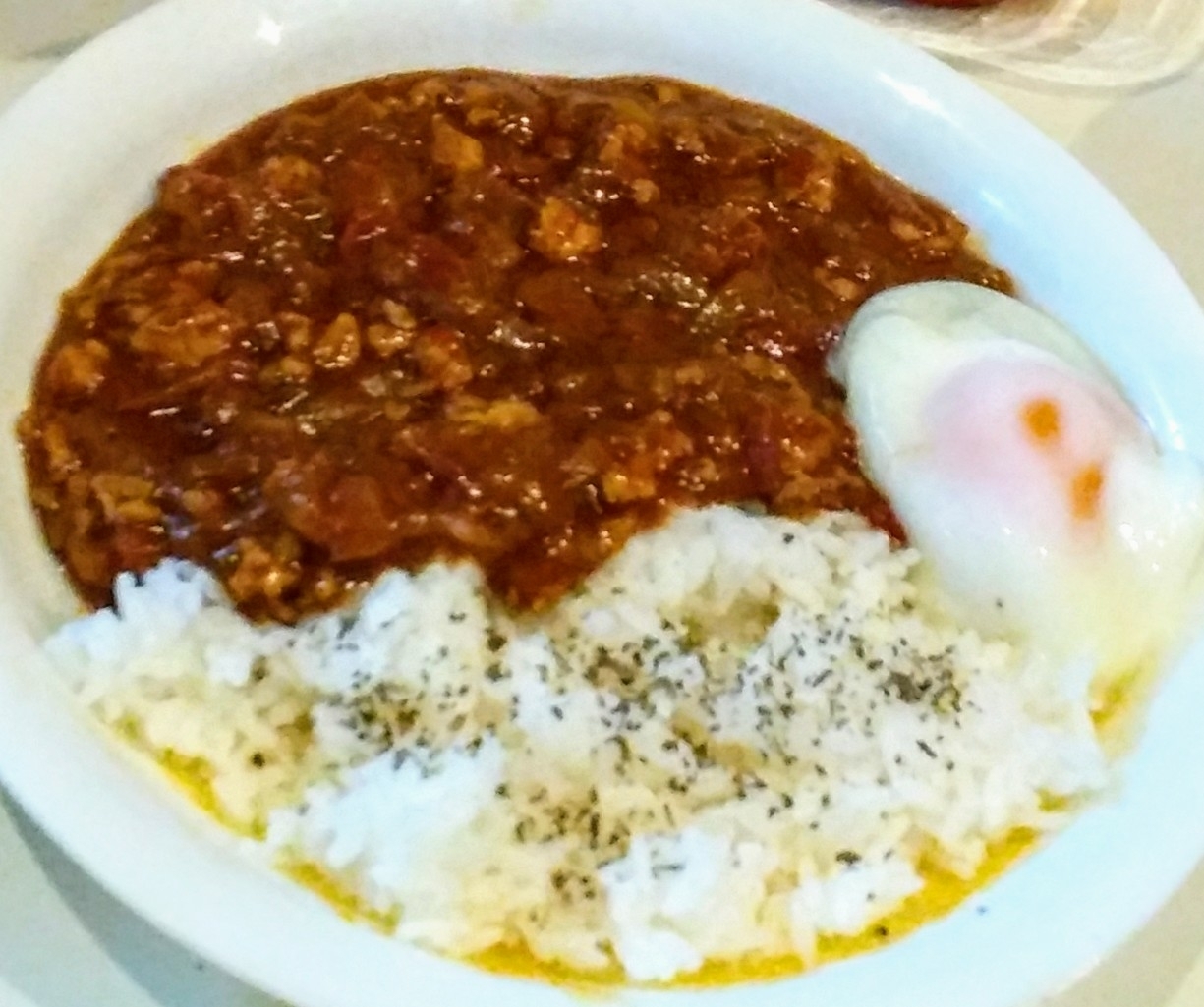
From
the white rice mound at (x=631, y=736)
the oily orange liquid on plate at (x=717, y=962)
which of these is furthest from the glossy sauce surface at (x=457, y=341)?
the oily orange liquid on plate at (x=717, y=962)

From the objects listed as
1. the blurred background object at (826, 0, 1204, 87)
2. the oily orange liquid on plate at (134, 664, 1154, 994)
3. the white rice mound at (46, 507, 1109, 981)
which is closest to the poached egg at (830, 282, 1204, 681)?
the white rice mound at (46, 507, 1109, 981)

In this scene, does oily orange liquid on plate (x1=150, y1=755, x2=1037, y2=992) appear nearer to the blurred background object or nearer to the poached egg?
the poached egg

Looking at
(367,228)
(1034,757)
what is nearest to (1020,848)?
(1034,757)

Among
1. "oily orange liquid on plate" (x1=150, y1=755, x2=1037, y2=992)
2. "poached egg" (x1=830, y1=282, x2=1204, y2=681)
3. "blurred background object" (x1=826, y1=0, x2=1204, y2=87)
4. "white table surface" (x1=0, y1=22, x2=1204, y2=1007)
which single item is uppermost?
"blurred background object" (x1=826, y1=0, x2=1204, y2=87)

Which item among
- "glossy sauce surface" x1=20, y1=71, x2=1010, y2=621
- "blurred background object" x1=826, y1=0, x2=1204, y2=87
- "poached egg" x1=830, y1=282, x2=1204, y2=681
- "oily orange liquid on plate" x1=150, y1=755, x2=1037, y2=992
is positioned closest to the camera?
"oily orange liquid on plate" x1=150, y1=755, x2=1037, y2=992

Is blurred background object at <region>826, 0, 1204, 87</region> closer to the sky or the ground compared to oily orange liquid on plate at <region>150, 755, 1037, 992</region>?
closer to the sky

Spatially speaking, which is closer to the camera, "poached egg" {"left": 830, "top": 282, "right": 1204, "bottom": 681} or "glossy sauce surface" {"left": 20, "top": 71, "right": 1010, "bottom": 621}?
"glossy sauce surface" {"left": 20, "top": 71, "right": 1010, "bottom": 621}

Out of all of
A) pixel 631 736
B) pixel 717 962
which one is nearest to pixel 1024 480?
pixel 631 736

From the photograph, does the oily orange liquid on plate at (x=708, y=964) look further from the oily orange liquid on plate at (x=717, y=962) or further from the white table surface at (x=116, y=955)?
the white table surface at (x=116, y=955)
